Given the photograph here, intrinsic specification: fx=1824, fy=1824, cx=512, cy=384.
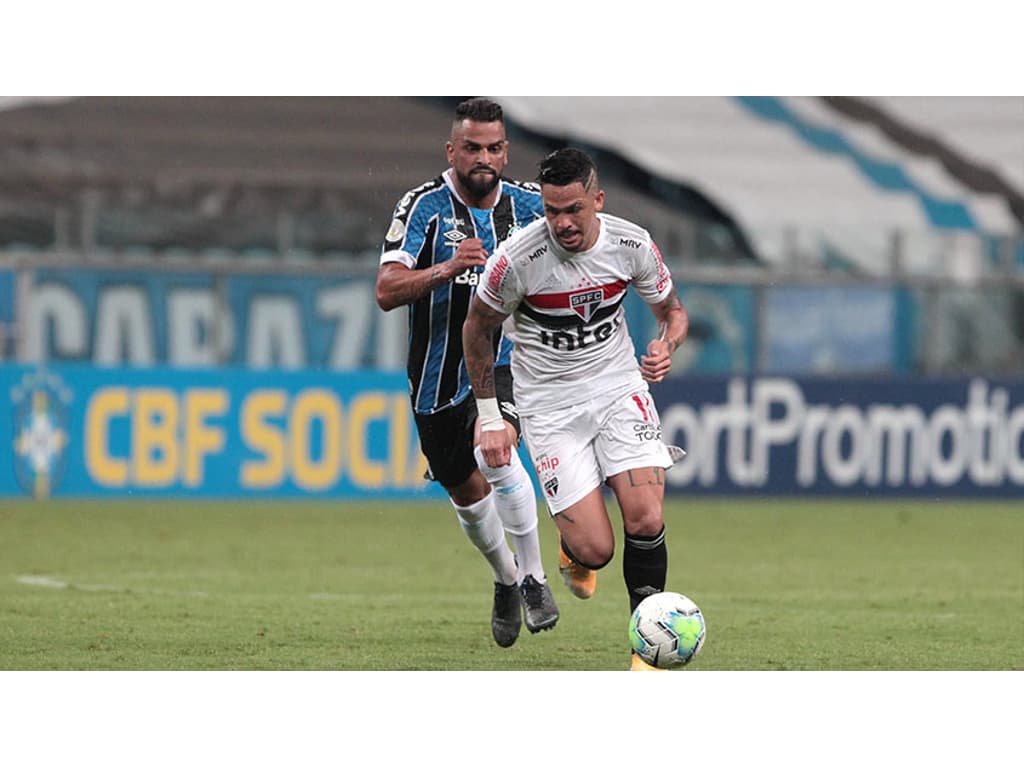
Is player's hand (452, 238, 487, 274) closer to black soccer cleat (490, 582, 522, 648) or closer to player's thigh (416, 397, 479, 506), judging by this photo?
player's thigh (416, 397, 479, 506)

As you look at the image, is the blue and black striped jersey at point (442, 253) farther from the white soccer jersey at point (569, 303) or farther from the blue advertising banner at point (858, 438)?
the blue advertising banner at point (858, 438)

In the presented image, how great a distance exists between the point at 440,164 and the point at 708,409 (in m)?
6.24

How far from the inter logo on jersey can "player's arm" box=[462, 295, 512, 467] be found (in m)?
0.28

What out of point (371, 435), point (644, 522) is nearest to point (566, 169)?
point (644, 522)

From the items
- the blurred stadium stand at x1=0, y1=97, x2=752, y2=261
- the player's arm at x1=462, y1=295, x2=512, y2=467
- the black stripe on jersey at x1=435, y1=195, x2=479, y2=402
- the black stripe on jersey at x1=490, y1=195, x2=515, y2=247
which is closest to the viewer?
the player's arm at x1=462, y1=295, x2=512, y2=467

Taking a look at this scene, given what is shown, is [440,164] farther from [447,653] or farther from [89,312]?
[447,653]

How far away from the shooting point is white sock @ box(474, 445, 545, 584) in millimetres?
7926

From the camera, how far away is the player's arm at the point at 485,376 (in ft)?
22.9

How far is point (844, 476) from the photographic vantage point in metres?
16.3

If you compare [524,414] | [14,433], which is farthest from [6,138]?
[524,414]

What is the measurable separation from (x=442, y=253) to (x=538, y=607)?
157 centimetres

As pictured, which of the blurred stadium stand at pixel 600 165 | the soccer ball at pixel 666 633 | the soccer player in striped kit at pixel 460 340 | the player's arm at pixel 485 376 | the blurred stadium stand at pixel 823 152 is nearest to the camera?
the soccer ball at pixel 666 633

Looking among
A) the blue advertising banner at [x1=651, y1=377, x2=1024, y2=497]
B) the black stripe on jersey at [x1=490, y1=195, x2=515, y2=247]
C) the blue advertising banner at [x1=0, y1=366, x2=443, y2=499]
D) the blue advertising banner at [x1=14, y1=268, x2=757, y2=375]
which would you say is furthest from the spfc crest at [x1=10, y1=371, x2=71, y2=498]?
the black stripe on jersey at [x1=490, y1=195, x2=515, y2=247]

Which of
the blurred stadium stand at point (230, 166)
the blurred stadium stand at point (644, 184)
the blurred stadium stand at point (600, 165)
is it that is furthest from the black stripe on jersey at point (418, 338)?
the blurred stadium stand at point (230, 166)
